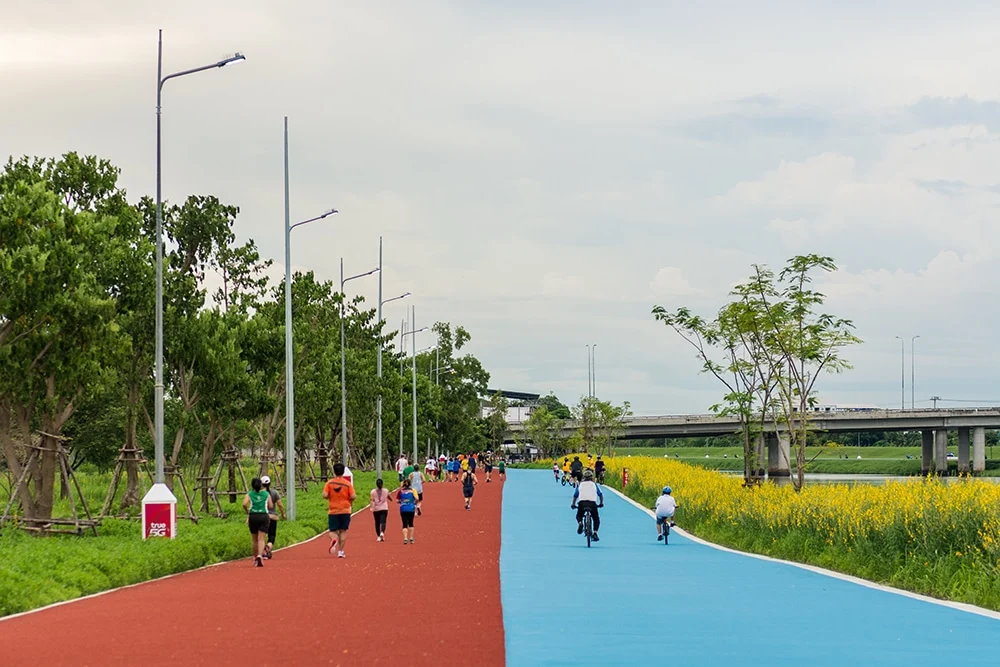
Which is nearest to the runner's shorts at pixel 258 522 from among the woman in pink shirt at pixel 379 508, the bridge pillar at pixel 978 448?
the woman in pink shirt at pixel 379 508

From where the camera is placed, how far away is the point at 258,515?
25.1 meters

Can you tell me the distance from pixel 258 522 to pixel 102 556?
12.4 feet

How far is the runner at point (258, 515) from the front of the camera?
24828 mm

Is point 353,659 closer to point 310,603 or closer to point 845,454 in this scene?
point 310,603

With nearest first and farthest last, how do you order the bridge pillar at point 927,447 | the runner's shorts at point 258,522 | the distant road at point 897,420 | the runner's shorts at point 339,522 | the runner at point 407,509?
the runner's shorts at point 258,522 → the runner's shorts at point 339,522 → the runner at point 407,509 → the distant road at point 897,420 → the bridge pillar at point 927,447

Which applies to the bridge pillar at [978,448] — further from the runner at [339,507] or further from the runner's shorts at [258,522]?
the runner's shorts at [258,522]

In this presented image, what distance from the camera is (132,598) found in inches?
733

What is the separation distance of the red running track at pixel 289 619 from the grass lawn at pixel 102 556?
0.38 metres

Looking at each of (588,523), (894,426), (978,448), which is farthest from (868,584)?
(978,448)

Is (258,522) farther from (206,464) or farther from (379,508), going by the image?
(206,464)

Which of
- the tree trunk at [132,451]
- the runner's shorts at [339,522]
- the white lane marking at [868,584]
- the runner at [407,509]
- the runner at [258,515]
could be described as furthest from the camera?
the tree trunk at [132,451]

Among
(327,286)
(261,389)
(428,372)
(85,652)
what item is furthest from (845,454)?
(85,652)

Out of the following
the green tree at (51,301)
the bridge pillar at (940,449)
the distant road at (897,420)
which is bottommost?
the bridge pillar at (940,449)

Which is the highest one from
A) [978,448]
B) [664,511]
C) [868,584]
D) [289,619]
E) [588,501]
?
[588,501]
